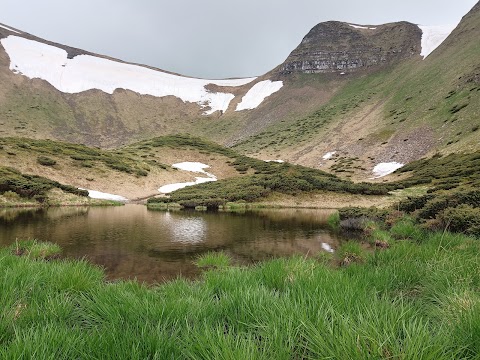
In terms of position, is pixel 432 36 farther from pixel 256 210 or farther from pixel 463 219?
pixel 463 219

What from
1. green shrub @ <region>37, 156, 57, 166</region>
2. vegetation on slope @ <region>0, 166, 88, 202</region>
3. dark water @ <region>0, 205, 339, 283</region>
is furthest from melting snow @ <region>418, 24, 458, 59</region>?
vegetation on slope @ <region>0, 166, 88, 202</region>

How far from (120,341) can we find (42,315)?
1574 mm

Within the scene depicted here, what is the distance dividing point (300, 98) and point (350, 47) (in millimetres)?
40127

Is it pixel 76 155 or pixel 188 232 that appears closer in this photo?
pixel 188 232

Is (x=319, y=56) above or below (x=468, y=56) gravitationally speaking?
above

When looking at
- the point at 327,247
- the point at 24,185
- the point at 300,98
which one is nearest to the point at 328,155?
the point at 300,98

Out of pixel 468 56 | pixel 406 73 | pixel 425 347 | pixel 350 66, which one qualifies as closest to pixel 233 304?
pixel 425 347

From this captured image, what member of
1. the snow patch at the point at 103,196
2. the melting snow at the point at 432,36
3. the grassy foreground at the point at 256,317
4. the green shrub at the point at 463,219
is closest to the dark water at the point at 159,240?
the grassy foreground at the point at 256,317

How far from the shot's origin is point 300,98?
455 feet

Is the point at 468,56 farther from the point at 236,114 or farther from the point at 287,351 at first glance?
the point at 287,351

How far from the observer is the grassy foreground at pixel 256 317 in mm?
2682

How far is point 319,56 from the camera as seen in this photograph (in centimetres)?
15412

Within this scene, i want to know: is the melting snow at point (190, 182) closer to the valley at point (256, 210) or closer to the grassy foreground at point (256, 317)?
the valley at point (256, 210)

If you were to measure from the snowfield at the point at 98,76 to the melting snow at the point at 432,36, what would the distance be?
84.4m
